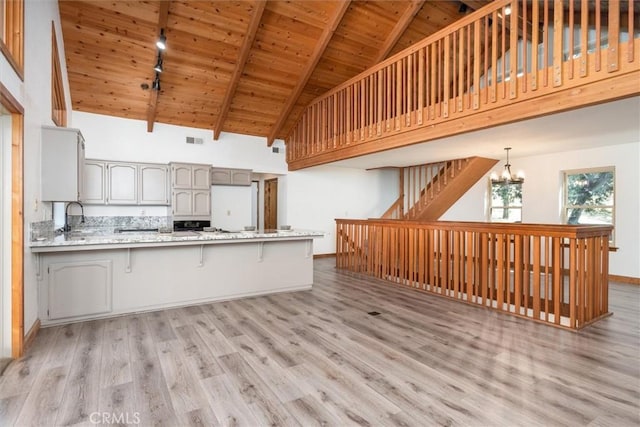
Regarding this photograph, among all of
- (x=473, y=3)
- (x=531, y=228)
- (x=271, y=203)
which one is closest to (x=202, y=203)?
(x=271, y=203)

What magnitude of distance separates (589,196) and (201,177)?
7.79 meters

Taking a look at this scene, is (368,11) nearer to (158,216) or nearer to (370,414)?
(158,216)

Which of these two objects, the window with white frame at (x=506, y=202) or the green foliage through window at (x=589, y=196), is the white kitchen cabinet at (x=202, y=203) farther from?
the green foliage through window at (x=589, y=196)

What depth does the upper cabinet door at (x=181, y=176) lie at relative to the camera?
647cm

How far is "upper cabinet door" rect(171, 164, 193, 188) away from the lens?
647 cm

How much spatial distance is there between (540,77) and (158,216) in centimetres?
668

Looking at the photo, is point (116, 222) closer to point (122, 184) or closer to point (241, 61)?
point (122, 184)

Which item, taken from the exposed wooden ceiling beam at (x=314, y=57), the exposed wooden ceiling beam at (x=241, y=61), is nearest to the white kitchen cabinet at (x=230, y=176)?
the exposed wooden ceiling beam at (x=241, y=61)

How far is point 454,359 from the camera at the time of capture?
278cm

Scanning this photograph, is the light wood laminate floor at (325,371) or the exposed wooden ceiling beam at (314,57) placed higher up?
the exposed wooden ceiling beam at (314,57)

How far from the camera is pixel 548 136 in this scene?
4730mm

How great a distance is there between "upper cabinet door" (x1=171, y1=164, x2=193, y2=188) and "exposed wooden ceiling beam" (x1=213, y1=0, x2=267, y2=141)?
1.16 meters

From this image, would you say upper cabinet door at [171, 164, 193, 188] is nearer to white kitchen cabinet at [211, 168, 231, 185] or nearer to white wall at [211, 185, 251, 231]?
white kitchen cabinet at [211, 168, 231, 185]

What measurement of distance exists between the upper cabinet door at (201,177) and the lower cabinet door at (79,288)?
3.18 meters
